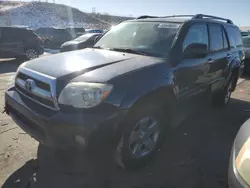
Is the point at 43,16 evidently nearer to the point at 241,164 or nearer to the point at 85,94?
the point at 85,94

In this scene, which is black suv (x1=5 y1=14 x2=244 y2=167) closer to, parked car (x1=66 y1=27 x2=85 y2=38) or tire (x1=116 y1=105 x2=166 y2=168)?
tire (x1=116 y1=105 x2=166 y2=168)

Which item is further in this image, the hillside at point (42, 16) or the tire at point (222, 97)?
the hillside at point (42, 16)

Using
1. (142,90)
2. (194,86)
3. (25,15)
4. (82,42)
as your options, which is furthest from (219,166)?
(25,15)

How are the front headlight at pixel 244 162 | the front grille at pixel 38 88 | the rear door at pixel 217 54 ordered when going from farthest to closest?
1. the rear door at pixel 217 54
2. the front grille at pixel 38 88
3. the front headlight at pixel 244 162

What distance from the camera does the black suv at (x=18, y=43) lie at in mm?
11188

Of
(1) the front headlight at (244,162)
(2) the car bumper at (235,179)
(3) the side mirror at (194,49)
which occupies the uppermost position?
(3) the side mirror at (194,49)

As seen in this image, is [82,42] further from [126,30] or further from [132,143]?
[132,143]

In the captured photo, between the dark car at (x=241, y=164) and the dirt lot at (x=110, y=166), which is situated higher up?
the dark car at (x=241, y=164)

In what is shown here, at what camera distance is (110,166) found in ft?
9.93

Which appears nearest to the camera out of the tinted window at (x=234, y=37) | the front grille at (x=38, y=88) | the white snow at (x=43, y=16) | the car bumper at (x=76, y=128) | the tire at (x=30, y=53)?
the car bumper at (x=76, y=128)

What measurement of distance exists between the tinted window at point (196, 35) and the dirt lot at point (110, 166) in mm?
1531

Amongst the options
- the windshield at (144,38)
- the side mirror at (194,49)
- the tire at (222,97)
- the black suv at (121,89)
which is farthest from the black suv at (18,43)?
the side mirror at (194,49)

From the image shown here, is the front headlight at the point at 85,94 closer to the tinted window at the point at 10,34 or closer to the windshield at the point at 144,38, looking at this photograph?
the windshield at the point at 144,38

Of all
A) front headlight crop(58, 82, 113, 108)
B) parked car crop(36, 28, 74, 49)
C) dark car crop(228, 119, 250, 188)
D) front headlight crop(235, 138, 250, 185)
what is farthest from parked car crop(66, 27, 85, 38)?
front headlight crop(235, 138, 250, 185)
